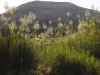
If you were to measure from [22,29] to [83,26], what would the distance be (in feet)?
6.64

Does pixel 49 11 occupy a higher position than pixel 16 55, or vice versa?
pixel 16 55

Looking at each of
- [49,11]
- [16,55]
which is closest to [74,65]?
[16,55]

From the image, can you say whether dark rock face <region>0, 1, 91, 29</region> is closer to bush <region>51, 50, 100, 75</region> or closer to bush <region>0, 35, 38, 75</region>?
bush <region>0, 35, 38, 75</region>

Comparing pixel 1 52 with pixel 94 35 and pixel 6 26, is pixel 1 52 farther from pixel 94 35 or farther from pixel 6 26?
pixel 94 35

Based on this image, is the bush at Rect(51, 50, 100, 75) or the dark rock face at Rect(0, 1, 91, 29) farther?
the dark rock face at Rect(0, 1, 91, 29)

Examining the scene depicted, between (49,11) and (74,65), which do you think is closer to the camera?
(74,65)

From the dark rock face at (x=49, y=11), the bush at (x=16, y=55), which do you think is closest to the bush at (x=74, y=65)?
the bush at (x=16, y=55)

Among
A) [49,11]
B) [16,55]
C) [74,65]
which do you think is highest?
[16,55]

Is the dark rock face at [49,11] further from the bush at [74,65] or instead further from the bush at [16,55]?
the bush at [74,65]

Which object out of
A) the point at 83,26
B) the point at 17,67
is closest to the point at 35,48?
the point at 17,67

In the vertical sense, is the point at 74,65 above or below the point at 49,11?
above

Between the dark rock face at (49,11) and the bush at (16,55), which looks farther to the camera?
the dark rock face at (49,11)

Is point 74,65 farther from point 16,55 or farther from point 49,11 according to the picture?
point 49,11

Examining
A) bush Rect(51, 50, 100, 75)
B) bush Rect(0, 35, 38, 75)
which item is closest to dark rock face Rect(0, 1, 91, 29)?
bush Rect(0, 35, 38, 75)
